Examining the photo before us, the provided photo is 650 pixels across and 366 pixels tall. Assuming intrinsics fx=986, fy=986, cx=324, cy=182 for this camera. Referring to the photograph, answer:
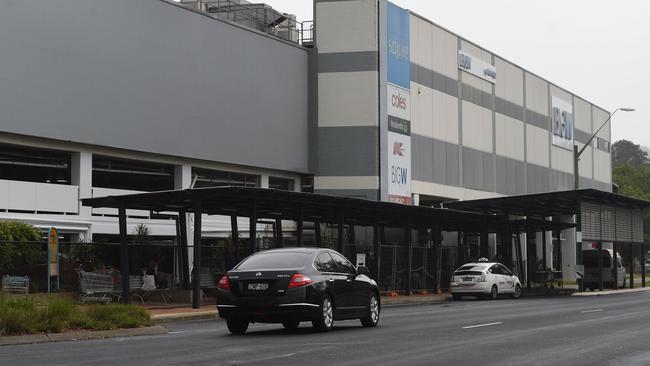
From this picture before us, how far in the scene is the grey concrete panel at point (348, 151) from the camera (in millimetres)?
52688

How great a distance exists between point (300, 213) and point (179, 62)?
525 inches

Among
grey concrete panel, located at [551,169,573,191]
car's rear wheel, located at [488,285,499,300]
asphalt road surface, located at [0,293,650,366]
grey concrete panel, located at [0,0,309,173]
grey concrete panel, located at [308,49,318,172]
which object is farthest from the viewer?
grey concrete panel, located at [551,169,573,191]

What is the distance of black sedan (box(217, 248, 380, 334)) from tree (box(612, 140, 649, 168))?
14923 cm

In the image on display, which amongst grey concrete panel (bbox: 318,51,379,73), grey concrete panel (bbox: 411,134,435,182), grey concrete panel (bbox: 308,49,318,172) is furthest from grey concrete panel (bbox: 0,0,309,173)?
grey concrete panel (bbox: 411,134,435,182)

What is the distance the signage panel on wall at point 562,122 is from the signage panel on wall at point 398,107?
2521 cm

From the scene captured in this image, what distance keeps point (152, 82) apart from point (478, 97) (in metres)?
27.4

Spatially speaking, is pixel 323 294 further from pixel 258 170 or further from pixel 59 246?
pixel 258 170

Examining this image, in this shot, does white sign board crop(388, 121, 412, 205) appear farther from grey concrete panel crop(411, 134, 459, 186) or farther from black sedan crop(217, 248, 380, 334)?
black sedan crop(217, 248, 380, 334)

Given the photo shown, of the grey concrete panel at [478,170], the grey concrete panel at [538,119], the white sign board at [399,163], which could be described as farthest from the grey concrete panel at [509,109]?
the white sign board at [399,163]

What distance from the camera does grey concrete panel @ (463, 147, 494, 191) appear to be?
2457 inches

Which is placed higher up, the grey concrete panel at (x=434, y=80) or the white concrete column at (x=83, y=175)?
the grey concrete panel at (x=434, y=80)

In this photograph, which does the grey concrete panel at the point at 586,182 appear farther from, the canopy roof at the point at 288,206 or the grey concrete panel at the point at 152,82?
the grey concrete panel at the point at 152,82

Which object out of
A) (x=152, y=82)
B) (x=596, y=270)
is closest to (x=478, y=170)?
(x=596, y=270)

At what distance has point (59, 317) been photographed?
18.6 m
